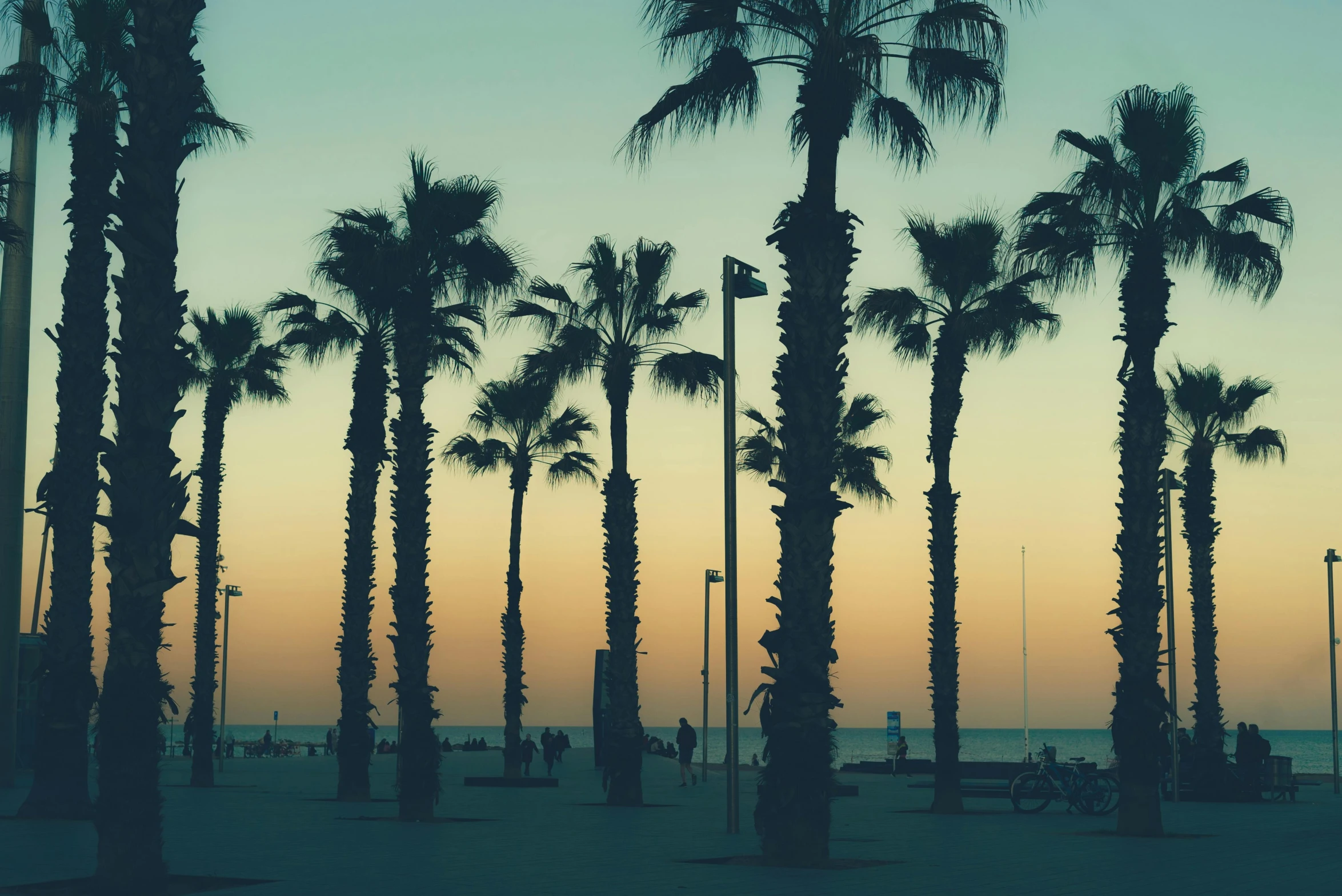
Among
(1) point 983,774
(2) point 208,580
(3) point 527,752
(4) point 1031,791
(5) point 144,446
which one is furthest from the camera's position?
(3) point 527,752

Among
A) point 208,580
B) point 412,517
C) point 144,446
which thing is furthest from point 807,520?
point 208,580

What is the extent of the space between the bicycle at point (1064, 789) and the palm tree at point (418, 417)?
12771 millimetres

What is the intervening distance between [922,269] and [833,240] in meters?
12.7

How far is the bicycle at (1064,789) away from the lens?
28438mm

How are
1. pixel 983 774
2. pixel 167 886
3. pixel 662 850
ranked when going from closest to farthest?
1. pixel 167 886
2. pixel 662 850
3. pixel 983 774

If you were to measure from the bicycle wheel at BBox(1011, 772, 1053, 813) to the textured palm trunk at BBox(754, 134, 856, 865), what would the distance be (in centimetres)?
1287

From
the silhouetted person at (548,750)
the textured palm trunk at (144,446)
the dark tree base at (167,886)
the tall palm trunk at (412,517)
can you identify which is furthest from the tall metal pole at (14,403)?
the silhouetted person at (548,750)

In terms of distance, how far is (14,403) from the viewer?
28.7 m

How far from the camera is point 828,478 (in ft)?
57.9

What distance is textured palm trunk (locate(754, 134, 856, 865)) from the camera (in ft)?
55.0

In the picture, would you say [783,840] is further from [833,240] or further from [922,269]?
[922,269]

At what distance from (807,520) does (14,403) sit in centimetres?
1923

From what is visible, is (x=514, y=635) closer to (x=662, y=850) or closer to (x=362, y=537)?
(x=362, y=537)

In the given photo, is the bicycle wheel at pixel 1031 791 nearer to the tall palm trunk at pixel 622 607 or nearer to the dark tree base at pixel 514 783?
the tall palm trunk at pixel 622 607
